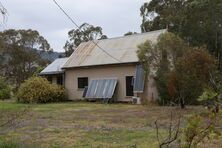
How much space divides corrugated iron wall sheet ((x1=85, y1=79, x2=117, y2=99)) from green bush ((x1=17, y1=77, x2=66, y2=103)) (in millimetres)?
3061

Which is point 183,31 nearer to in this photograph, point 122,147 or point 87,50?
point 87,50

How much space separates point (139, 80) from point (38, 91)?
8497 millimetres

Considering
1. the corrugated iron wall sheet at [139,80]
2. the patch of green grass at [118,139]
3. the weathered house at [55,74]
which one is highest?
the weathered house at [55,74]

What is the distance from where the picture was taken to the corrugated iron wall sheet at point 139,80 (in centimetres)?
3069

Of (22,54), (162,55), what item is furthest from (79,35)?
(162,55)

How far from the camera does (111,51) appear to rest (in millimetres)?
35125

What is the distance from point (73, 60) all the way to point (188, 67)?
54.3 ft

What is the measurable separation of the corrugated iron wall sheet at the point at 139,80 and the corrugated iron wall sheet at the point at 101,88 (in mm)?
2231

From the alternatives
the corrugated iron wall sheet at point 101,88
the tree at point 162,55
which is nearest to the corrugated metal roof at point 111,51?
the corrugated iron wall sheet at point 101,88

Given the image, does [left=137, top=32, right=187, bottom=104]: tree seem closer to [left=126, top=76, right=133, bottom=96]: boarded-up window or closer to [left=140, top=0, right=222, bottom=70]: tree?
[left=126, top=76, right=133, bottom=96]: boarded-up window

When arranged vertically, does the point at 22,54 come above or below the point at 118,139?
above

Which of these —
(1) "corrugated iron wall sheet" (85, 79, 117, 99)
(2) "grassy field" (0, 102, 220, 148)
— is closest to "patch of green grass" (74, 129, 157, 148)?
(2) "grassy field" (0, 102, 220, 148)

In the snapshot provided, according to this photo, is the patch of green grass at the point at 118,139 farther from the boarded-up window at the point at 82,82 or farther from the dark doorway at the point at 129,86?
the boarded-up window at the point at 82,82

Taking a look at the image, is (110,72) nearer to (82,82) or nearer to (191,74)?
(82,82)
